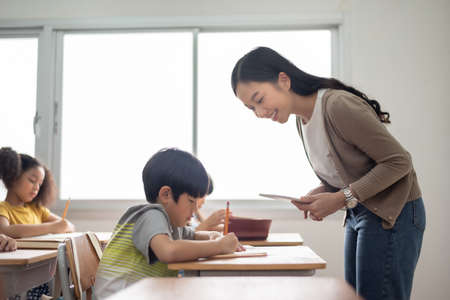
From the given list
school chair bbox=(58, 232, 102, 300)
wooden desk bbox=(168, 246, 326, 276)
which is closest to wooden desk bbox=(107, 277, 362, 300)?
wooden desk bbox=(168, 246, 326, 276)

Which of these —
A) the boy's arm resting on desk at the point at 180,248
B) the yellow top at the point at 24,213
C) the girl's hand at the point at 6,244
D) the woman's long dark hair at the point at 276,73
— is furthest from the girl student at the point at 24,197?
the woman's long dark hair at the point at 276,73

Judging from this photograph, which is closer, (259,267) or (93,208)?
(259,267)

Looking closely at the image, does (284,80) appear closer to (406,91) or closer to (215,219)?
(215,219)

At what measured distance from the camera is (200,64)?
339 cm

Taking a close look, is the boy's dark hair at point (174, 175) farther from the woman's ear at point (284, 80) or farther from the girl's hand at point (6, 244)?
the girl's hand at point (6, 244)

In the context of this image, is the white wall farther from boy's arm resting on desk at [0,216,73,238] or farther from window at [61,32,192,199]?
boy's arm resting on desk at [0,216,73,238]

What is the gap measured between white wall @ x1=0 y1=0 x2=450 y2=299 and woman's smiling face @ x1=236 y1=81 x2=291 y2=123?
5.76 ft

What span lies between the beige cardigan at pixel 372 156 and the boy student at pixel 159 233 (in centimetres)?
43

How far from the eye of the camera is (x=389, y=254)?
1.24 meters

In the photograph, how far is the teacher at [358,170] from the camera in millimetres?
1249

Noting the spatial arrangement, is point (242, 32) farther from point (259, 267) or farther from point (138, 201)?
point (259, 267)

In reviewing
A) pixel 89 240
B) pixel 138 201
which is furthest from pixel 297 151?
pixel 89 240

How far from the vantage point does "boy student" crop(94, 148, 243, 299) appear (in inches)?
50.6

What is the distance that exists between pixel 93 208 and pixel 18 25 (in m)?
1.52
